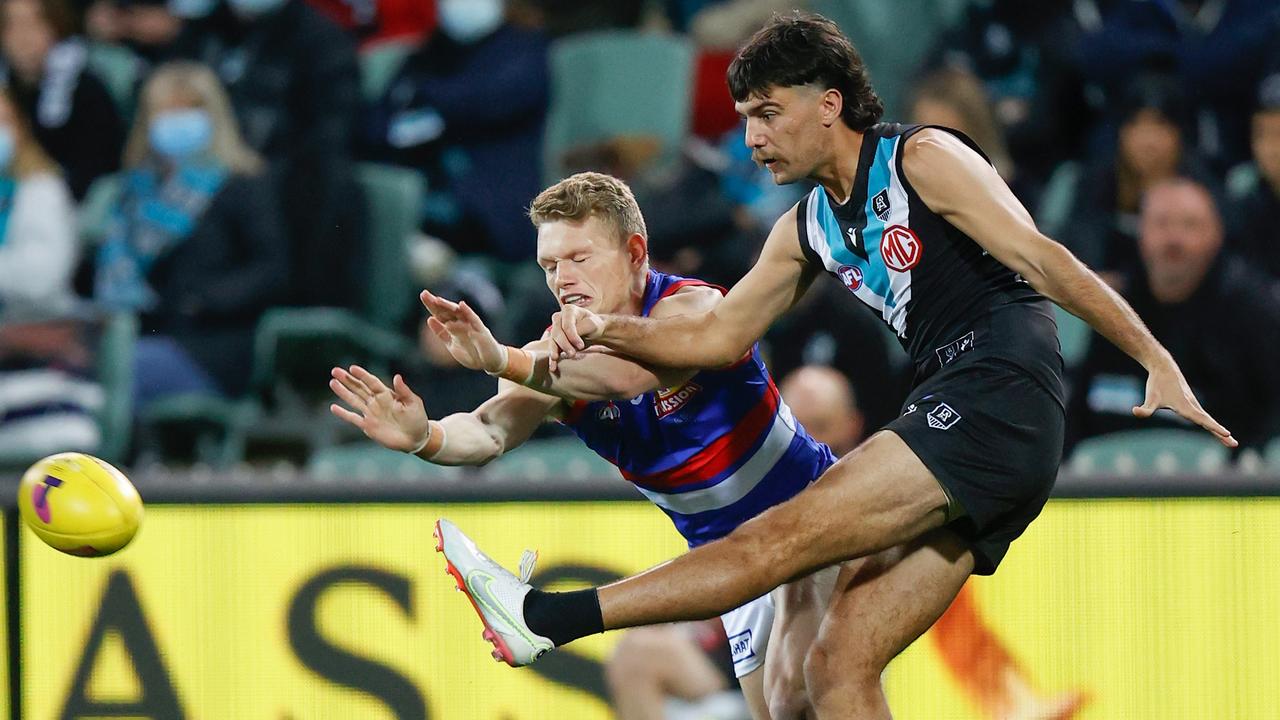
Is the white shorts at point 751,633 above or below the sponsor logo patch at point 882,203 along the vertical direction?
below

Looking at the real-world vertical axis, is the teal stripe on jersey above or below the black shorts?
above

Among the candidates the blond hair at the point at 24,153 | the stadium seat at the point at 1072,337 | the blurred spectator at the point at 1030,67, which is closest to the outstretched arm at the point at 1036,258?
the stadium seat at the point at 1072,337

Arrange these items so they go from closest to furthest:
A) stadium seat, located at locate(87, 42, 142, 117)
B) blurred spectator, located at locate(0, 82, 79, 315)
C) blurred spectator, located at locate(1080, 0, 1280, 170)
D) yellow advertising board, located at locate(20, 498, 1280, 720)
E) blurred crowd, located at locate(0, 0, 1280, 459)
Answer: yellow advertising board, located at locate(20, 498, 1280, 720) → blurred crowd, located at locate(0, 0, 1280, 459) → blurred spectator, located at locate(1080, 0, 1280, 170) → blurred spectator, located at locate(0, 82, 79, 315) → stadium seat, located at locate(87, 42, 142, 117)

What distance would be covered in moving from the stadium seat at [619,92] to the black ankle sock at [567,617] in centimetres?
452

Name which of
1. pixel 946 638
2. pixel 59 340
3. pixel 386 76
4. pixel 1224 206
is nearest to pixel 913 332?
pixel 946 638

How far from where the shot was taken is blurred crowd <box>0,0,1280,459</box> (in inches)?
305

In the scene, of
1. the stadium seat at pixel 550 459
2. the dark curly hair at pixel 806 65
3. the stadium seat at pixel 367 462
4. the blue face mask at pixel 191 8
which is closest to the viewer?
the dark curly hair at pixel 806 65

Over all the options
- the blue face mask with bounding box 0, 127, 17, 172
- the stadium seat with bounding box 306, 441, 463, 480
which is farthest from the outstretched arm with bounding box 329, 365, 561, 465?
the blue face mask with bounding box 0, 127, 17, 172

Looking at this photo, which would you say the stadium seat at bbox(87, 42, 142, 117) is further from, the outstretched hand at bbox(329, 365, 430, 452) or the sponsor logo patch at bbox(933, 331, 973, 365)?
the sponsor logo patch at bbox(933, 331, 973, 365)

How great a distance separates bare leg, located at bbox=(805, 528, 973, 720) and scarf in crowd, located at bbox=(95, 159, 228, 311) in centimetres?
519

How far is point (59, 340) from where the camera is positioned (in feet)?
26.7

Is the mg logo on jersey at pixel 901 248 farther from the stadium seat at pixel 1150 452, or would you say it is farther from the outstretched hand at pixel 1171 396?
the stadium seat at pixel 1150 452

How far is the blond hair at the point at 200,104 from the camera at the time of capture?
9.12 meters

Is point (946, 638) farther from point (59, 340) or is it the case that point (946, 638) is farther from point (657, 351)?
point (59, 340)
